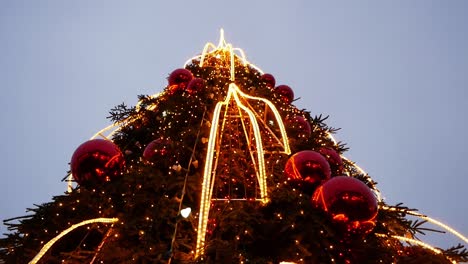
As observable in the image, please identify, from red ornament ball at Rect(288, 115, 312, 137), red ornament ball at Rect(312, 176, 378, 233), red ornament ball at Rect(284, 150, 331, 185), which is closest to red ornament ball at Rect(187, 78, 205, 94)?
red ornament ball at Rect(288, 115, 312, 137)

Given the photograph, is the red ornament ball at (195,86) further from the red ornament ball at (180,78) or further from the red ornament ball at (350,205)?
the red ornament ball at (350,205)

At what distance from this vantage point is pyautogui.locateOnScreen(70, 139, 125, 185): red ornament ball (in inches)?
111

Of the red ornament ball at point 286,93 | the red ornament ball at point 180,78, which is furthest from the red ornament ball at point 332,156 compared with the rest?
the red ornament ball at point 286,93

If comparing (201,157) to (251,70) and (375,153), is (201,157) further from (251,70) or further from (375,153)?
(375,153)

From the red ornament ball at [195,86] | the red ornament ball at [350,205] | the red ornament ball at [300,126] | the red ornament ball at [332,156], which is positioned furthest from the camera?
the red ornament ball at [195,86]

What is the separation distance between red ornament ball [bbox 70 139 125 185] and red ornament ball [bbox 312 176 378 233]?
66.2 inches

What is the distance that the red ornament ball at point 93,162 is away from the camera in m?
2.81

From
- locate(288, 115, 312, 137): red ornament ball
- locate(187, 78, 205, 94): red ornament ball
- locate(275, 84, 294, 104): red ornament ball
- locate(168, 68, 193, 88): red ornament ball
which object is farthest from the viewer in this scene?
locate(275, 84, 294, 104): red ornament ball

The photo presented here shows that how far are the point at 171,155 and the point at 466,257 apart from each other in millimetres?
2525

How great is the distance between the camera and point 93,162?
2.82m

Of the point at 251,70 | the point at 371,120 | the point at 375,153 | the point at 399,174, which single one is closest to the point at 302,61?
the point at 371,120

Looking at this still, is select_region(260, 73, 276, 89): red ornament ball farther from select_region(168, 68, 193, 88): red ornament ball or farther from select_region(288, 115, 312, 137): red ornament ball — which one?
select_region(288, 115, 312, 137): red ornament ball

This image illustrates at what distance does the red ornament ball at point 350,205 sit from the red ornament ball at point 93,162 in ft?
5.52

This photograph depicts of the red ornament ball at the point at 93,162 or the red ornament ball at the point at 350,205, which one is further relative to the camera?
the red ornament ball at the point at 93,162
